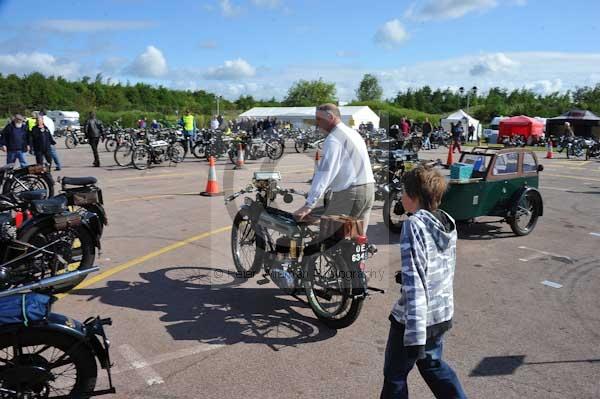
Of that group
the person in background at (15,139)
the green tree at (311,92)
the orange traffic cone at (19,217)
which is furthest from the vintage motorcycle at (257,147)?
the green tree at (311,92)

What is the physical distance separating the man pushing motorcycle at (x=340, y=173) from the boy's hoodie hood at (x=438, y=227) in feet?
6.03

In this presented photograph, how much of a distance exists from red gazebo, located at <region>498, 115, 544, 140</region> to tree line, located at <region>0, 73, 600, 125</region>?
717 inches

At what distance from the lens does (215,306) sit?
4.98 m

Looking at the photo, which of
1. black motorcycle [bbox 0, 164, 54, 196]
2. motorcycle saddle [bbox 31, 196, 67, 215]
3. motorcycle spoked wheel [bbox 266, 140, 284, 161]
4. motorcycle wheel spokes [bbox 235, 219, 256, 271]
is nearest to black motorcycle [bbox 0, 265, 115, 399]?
motorcycle saddle [bbox 31, 196, 67, 215]

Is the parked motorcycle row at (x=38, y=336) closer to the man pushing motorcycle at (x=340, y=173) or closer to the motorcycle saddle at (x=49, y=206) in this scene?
the motorcycle saddle at (x=49, y=206)

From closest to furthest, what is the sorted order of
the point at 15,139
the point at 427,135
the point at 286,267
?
the point at 286,267 < the point at 15,139 < the point at 427,135

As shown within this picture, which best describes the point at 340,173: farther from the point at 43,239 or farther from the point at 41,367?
the point at 43,239

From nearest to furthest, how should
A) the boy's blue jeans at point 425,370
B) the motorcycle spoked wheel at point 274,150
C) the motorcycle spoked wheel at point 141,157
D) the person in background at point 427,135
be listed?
the boy's blue jeans at point 425,370
the motorcycle spoked wheel at point 141,157
the motorcycle spoked wheel at point 274,150
the person in background at point 427,135

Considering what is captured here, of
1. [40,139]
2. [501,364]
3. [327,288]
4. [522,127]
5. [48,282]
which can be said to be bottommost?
[501,364]

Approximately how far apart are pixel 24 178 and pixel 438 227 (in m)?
9.80

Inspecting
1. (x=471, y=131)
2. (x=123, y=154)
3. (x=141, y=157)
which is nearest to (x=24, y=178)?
(x=141, y=157)

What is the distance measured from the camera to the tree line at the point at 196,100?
63156mm

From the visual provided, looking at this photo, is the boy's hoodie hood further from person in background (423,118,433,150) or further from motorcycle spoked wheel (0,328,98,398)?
person in background (423,118,433,150)

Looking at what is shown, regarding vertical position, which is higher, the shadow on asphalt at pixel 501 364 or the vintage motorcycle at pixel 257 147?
the vintage motorcycle at pixel 257 147
